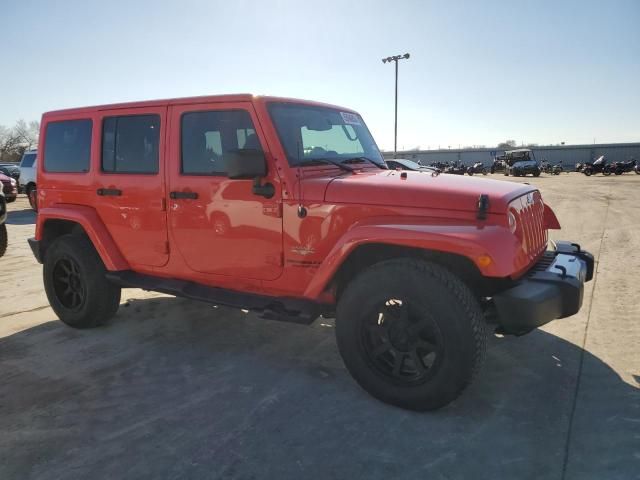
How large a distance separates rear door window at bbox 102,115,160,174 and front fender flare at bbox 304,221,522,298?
1.87 meters

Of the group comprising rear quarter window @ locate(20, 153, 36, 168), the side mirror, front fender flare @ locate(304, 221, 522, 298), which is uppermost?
rear quarter window @ locate(20, 153, 36, 168)

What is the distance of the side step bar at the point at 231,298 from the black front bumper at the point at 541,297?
3.95ft

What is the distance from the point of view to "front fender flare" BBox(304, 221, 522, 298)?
249 cm

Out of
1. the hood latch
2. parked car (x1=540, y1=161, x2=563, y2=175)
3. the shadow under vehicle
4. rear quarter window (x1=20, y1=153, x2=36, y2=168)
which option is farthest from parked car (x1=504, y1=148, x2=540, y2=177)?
the hood latch

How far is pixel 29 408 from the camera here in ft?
9.46

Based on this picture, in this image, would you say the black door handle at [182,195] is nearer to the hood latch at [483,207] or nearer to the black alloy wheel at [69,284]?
the black alloy wheel at [69,284]

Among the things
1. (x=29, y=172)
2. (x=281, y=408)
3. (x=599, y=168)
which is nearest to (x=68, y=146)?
(x=281, y=408)

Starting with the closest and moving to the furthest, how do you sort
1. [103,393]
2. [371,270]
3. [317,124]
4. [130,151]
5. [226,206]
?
[371,270] → [103,393] → [226,206] → [317,124] → [130,151]

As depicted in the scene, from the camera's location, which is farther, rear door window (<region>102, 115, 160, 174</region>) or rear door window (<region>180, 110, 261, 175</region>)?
rear door window (<region>102, 115, 160, 174</region>)

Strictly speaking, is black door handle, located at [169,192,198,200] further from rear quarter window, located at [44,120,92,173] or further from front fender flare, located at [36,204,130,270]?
rear quarter window, located at [44,120,92,173]

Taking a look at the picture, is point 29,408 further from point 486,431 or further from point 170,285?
point 486,431

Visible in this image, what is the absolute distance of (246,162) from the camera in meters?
2.94

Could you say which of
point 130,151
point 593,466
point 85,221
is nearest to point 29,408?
point 85,221

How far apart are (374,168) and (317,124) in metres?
0.59
